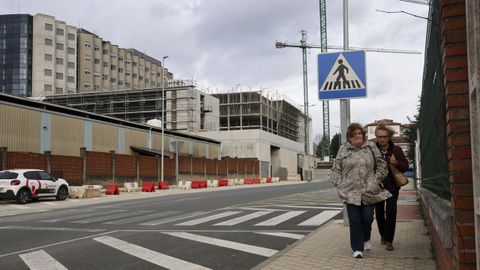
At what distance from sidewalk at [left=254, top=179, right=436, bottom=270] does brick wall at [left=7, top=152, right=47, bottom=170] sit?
25.2 metres

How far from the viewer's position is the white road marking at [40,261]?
24.2 feet

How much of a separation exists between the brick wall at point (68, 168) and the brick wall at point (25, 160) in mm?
978

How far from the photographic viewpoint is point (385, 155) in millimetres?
7539

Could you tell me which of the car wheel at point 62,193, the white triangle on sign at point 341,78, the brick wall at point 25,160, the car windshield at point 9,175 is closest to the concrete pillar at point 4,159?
the brick wall at point 25,160

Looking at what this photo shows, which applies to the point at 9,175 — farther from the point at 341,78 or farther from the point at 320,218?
the point at 341,78

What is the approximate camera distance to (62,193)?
86.8ft

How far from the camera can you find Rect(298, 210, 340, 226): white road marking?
508 inches

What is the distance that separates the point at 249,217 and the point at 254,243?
16.7 ft

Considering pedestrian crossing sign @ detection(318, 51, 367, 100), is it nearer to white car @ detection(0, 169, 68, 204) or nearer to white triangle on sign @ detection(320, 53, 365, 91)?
white triangle on sign @ detection(320, 53, 365, 91)

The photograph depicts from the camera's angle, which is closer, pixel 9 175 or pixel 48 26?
pixel 9 175

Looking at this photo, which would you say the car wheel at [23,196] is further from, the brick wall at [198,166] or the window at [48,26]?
the window at [48,26]

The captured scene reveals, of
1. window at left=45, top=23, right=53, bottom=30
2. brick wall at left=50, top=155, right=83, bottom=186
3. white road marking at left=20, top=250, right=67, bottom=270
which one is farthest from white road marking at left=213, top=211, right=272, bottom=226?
window at left=45, top=23, right=53, bottom=30

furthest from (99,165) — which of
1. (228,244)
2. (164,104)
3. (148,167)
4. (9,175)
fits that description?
(164,104)

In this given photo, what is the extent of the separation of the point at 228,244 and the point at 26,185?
55.7ft
